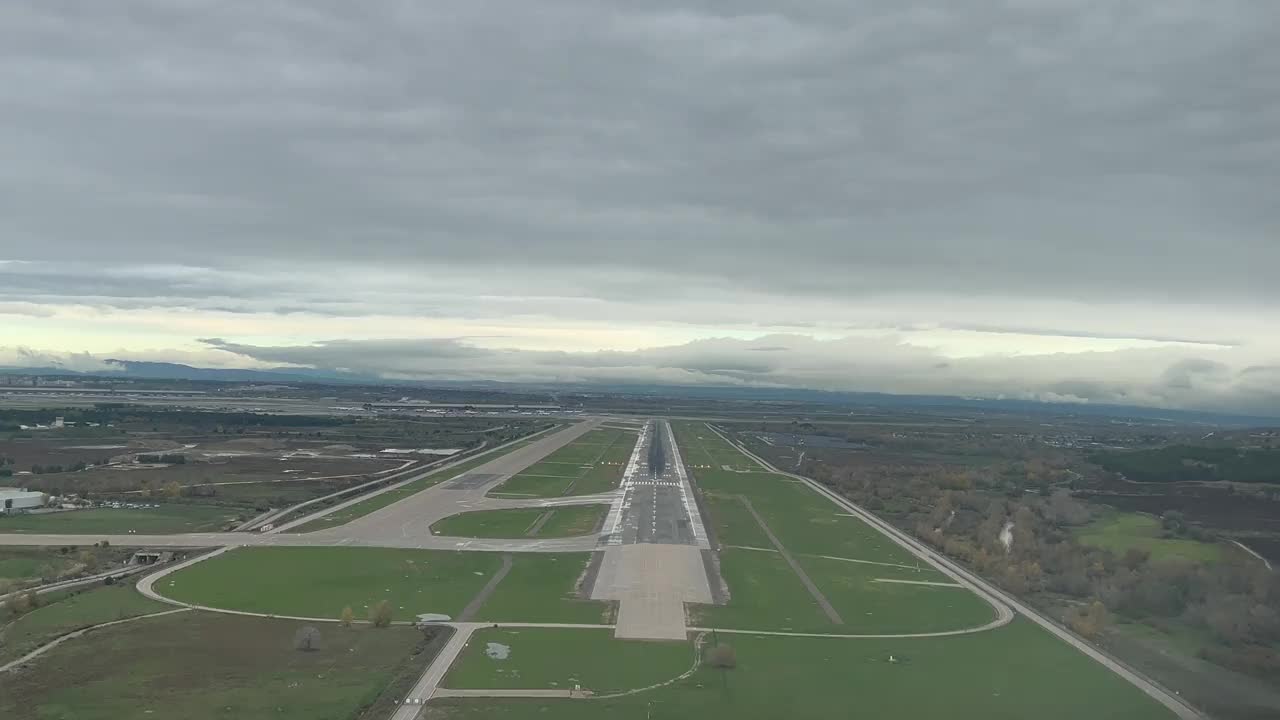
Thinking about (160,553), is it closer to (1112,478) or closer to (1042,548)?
(1042,548)

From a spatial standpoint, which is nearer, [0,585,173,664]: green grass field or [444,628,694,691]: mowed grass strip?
[444,628,694,691]: mowed grass strip

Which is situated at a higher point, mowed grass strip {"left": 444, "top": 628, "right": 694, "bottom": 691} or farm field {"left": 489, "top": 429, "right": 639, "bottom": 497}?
farm field {"left": 489, "top": 429, "right": 639, "bottom": 497}

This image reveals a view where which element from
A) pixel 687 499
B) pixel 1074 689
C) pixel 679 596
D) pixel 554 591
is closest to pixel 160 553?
pixel 554 591

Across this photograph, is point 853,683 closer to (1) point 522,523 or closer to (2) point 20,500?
(1) point 522,523

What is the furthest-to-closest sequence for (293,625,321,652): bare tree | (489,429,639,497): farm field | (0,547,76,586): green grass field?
(489,429,639,497): farm field < (0,547,76,586): green grass field < (293,625,321,652): bare tree

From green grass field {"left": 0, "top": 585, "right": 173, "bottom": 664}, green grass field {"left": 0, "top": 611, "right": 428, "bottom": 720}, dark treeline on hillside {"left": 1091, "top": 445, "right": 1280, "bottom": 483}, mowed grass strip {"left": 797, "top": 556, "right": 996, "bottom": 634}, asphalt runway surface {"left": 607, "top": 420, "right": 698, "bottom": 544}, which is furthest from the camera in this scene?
dark treeline on hillside {"left": 1091, "top": 445, "right": 1280, "bottom": 483}

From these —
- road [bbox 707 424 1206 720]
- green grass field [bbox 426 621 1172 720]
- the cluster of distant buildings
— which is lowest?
road [bbox 707 424 1206 720]

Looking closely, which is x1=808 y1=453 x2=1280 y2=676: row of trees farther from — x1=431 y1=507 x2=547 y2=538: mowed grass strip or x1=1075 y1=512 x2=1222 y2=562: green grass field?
x1=431 y1=507 x2=547 y2=538: mowed grass strip

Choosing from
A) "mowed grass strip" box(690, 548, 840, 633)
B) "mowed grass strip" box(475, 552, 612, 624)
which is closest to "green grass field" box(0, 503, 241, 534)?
"mowed grass strip" box(475, 552, 612, 624)
